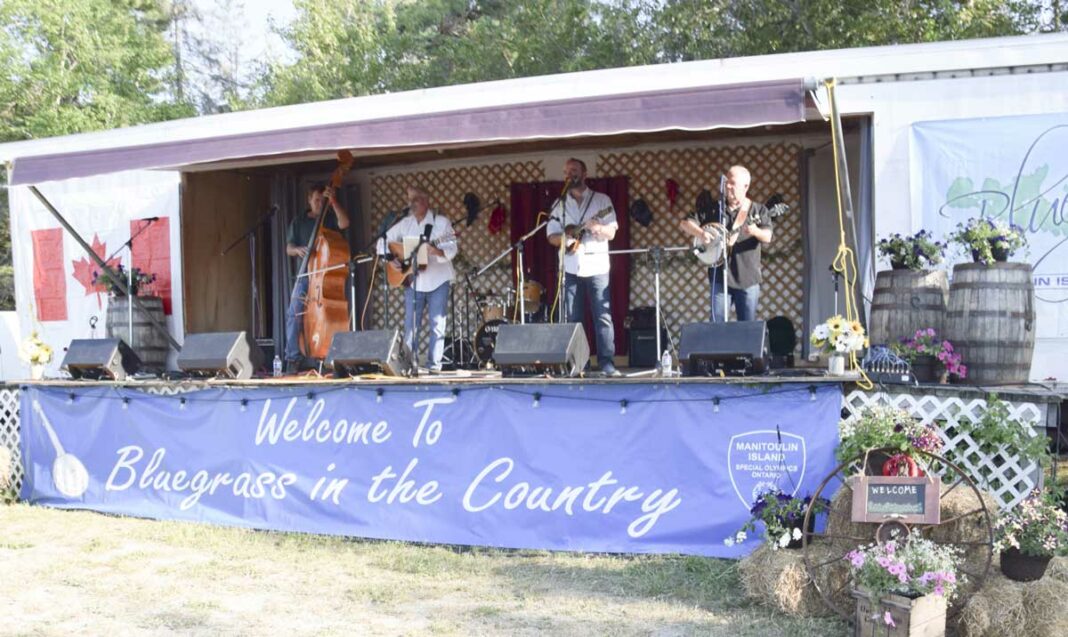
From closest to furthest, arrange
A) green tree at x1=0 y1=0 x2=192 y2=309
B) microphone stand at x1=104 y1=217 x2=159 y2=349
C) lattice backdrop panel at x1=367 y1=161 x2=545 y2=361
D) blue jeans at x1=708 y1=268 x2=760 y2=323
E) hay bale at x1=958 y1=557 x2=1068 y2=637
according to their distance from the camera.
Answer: hay bale at x1=958 y1=557 x2=1068 y2=637
blue jeans at x1=708 y1=268 x2=760 y2=323
microphone stand at x1=104 y1=217 x2=159 y2=349
lattice backdrop panel at x1=367 y1=161 x2=545 y2=361
green tree at x1=0 y1=0 x2=192 y2=309

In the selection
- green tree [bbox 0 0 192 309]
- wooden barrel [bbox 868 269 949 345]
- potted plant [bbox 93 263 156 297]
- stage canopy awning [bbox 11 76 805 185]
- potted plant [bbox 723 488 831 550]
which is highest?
green tree [bbox 0 0 192 309]

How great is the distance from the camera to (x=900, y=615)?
11.6 ft

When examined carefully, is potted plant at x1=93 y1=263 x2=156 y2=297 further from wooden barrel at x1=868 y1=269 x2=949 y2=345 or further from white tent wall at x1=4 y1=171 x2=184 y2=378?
wooden barrel at x1=868 y1=269 x2=949 y2=345

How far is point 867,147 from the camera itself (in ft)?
21.3

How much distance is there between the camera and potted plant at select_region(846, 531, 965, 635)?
3551mm

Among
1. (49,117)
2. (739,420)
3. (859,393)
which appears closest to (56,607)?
(739,420)

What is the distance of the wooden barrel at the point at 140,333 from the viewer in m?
8.29

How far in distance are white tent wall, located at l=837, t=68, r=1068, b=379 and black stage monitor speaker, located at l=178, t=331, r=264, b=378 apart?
12.6 feet

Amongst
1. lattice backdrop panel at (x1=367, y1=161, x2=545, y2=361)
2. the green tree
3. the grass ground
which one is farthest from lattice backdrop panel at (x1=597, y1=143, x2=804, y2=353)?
the green tree

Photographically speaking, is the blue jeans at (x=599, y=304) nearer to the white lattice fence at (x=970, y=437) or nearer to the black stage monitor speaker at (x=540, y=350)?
the black stage monitor speaker at (x=540, y=350)

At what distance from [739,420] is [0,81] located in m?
14.4

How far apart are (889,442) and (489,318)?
499cm

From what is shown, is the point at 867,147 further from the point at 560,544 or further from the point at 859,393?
the point at 560,544

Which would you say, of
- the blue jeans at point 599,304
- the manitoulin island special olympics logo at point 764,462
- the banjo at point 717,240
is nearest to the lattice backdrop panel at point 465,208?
the blue jeans at point 599,304
